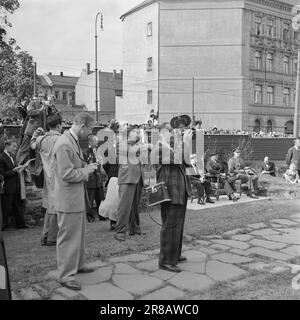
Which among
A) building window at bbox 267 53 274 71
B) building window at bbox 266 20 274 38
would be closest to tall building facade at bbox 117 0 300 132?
building window at bbox 266 20 274 38

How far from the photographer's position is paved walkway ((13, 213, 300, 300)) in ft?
15.0

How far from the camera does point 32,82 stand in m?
20.6

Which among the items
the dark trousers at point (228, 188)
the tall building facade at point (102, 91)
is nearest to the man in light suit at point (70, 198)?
the dark trousers at point (228, 188)

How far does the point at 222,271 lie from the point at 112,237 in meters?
2.21

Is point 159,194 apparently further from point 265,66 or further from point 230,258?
point 265,66

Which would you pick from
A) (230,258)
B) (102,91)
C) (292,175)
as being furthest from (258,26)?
(230,258)

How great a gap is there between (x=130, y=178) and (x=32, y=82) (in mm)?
15091

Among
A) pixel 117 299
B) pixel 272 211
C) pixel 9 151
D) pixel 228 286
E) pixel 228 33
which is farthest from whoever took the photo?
pixel 228 33

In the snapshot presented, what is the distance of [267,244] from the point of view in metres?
6.75

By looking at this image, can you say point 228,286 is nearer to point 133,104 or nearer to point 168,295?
point 168,295

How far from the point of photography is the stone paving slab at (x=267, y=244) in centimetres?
660

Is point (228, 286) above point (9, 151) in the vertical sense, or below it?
below

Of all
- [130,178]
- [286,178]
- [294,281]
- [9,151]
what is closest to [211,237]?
[130,178]

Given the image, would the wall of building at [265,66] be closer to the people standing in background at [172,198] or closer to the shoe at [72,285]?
the people standing in background at [172,198]
